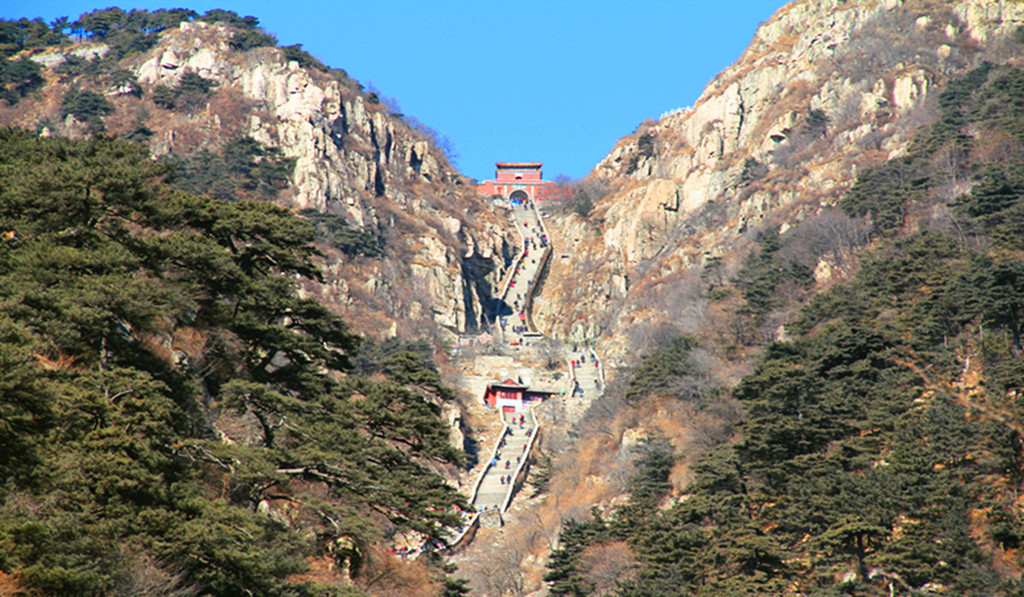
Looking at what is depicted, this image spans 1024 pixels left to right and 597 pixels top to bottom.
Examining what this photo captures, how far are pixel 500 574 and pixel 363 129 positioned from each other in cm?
6199

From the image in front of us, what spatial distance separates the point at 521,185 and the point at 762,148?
3286 centimetres

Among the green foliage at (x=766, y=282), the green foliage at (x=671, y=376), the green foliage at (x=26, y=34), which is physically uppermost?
the green foliage at (x=26, y=34)

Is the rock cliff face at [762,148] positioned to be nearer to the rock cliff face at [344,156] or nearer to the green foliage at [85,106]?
the rock cliff face at [344,156]

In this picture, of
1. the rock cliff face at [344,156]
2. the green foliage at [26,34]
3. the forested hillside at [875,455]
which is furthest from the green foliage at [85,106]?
the forested hillside at [875,455]

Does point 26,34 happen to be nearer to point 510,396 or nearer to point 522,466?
point 510,396

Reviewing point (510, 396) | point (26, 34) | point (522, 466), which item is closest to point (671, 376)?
point (522, 466)

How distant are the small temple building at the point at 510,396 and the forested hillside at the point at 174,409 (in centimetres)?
3974

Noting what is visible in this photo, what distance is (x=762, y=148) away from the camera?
281 ft

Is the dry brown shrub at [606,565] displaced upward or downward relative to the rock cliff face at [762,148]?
downward

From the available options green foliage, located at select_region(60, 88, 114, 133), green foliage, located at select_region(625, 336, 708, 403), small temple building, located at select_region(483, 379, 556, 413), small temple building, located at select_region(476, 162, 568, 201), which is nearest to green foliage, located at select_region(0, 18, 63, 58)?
green foliage, located at select_region(60, 88, 114, 133)

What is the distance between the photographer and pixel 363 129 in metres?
95.6

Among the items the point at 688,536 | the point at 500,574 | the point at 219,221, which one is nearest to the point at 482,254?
the point at 500,574

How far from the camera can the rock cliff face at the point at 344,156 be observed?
262 ft

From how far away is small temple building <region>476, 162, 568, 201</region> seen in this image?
357 feet
